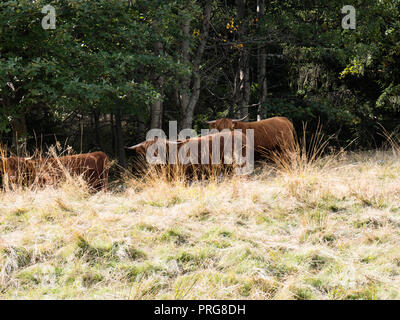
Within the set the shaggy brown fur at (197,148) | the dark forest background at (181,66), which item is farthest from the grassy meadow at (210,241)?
the dark forest background at (181,66)

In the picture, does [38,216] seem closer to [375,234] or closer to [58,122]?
[375,234]

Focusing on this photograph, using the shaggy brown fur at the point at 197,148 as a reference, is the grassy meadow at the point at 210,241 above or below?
below

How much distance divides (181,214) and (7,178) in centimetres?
331

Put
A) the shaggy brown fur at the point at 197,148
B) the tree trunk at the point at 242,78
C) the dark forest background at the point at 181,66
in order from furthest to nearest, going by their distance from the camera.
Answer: the tree trunk at the point at 242,78, the dark forest background at the point at 181,66, the shaggy brown fur at the point at 197,148

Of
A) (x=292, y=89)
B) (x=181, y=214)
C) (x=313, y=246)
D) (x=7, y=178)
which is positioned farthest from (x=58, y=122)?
(x=313, y=246)

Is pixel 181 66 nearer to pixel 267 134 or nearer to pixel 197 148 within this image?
pixel 267 134

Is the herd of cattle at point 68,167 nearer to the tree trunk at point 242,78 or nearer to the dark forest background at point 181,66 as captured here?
the dark forest background at point 181,66

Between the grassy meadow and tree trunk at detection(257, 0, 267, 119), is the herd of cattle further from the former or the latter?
tree trunk at detection(257, 0, 267, 119)

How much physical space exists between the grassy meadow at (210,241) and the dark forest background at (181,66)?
2.97 metres

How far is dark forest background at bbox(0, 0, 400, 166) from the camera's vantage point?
8586 millimetres

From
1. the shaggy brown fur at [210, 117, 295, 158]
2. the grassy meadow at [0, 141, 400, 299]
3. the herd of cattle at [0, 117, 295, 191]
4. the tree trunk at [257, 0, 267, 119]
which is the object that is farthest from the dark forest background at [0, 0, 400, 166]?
the grassy meadow at [0, 141, 400, 299]

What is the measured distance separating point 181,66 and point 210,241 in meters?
5.72

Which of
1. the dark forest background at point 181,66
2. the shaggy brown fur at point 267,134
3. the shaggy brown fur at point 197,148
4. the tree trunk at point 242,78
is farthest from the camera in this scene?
the tree trunk at point 242,78

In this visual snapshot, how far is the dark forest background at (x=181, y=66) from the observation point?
8586 mm
